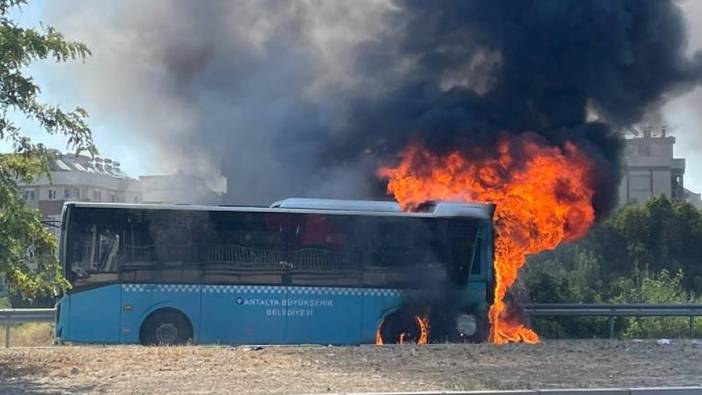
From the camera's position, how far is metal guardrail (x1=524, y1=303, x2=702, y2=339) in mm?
16656

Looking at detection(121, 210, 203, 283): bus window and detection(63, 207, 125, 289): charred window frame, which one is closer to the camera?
detection(63, 207, 125, 289): charred window frame

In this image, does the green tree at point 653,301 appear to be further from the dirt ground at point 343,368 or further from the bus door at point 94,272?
the bus door at point 94,272

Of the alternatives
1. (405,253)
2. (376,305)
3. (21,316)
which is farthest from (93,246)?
(405,253)

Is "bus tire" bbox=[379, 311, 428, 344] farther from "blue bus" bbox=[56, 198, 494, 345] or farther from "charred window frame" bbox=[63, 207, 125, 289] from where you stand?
"charred window frame" bbox=[63, 207, 125, 289]

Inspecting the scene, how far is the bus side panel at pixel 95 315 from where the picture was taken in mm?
13789

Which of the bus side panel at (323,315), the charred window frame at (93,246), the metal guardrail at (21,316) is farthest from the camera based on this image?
Answer: the metal guardrail at (21,316)

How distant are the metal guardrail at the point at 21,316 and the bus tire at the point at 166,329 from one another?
2821 mm

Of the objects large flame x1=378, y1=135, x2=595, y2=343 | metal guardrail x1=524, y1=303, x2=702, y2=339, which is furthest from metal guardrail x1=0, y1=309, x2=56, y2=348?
metal guardrail x1=524, y1=303, x2=702, y2=339

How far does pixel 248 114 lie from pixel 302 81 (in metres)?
1.74

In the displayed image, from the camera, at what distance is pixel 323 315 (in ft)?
47.7

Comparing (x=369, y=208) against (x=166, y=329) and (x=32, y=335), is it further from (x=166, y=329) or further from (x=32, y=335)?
(x=32, y=335)

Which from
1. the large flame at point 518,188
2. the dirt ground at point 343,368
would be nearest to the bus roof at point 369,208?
the large flame at point 518,188

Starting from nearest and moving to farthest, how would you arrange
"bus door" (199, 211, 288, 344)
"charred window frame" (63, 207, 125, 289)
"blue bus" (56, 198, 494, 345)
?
1. "charred window frame" (63, 207, 125, 289)
2. "blue bus" (56, 198, 494, 345)
3. "bus door" (199, 211, 288, 344)

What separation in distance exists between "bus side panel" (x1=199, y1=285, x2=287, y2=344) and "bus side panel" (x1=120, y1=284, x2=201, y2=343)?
0.18 m
